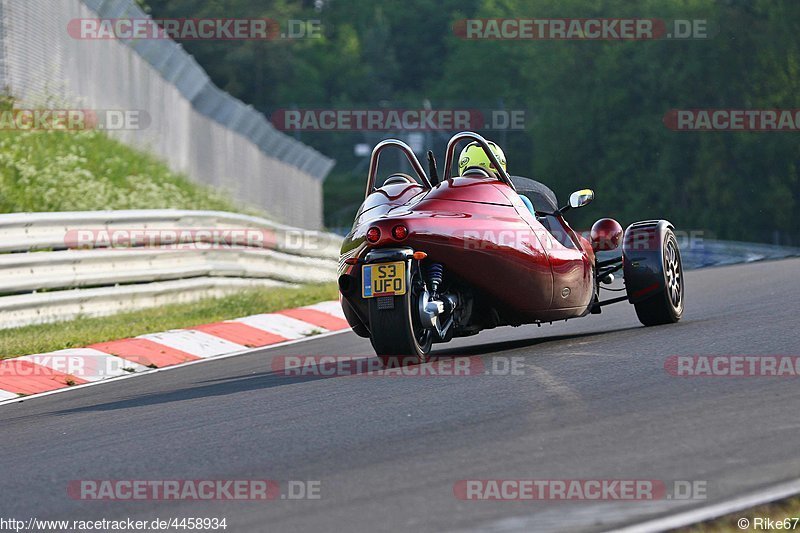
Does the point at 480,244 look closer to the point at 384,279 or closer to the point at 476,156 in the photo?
the point at 384,279

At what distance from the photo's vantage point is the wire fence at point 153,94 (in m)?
18.8

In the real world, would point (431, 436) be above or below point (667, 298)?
below

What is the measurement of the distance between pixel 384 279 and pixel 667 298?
291cm

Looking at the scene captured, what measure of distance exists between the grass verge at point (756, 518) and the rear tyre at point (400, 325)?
3.70m

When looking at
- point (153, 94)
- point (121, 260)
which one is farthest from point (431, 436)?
point (153, 94)

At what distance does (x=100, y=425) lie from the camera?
7609 millimetres

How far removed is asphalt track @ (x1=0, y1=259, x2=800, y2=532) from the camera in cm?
518

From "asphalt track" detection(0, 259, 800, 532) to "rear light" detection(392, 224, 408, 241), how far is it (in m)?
0.82

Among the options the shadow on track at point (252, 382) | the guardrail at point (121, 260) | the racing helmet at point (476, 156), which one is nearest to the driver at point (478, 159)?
the racing helmet at point (476, 156)

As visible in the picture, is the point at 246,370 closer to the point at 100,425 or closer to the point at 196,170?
the point at 100,425

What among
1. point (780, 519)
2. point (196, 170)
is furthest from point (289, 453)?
point (196, 170)

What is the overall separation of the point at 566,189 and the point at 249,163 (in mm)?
55252

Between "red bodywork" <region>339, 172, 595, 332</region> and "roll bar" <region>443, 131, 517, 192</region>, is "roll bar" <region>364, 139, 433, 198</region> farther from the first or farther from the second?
"red bodywork" <region>339, 172, 595, 332</region>

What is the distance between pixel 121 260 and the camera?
14.1 meters
